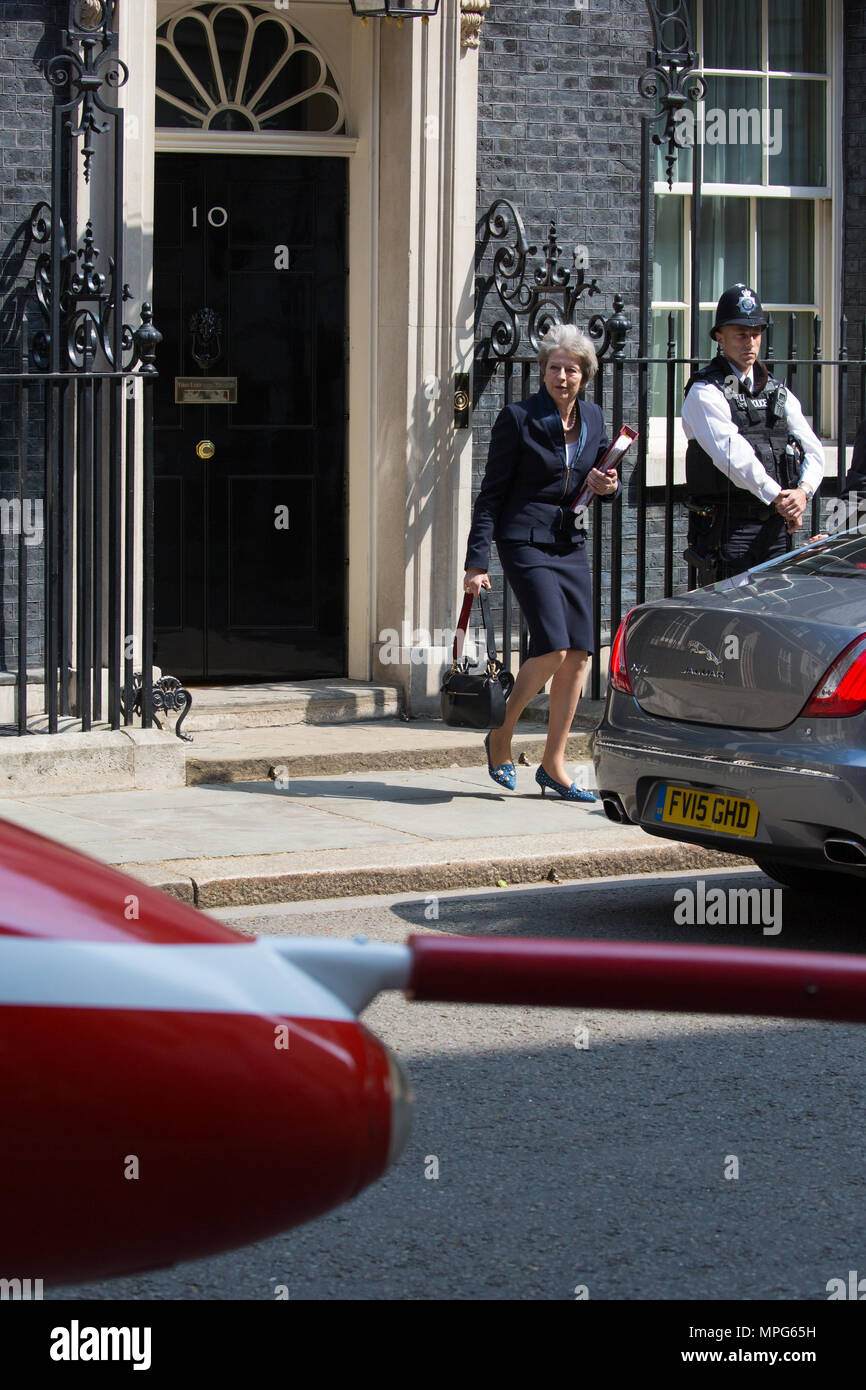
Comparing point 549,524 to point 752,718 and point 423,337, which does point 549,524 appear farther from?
point 752,718

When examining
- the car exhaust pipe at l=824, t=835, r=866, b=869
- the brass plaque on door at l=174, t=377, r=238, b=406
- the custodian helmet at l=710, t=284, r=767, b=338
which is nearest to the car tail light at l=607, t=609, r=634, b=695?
the car exhaust pipe at l=824, t=835, r=866, b=869

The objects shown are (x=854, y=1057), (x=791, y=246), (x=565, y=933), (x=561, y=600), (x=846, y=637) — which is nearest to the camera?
(x=854, y=1057)

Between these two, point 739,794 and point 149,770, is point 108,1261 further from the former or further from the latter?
point 149,770

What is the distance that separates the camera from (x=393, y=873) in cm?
686

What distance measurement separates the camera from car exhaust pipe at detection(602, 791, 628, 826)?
648 centimetres

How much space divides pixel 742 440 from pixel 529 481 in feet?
3.44

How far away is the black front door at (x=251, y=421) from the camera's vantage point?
9.88 m

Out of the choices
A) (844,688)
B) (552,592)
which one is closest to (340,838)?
(552,592)

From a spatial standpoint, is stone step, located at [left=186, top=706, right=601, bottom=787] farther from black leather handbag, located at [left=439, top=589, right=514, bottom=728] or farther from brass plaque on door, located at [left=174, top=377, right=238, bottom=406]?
brass plaque on door, located at [left=174, top=377, right=238, bottom=406]

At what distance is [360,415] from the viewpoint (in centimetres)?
1023

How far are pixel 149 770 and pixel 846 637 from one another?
3681 mm

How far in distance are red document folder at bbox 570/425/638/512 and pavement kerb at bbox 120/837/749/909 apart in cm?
171

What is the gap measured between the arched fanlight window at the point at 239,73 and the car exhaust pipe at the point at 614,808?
5.05 meters

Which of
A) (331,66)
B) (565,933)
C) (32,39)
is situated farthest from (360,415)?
(565,933)
